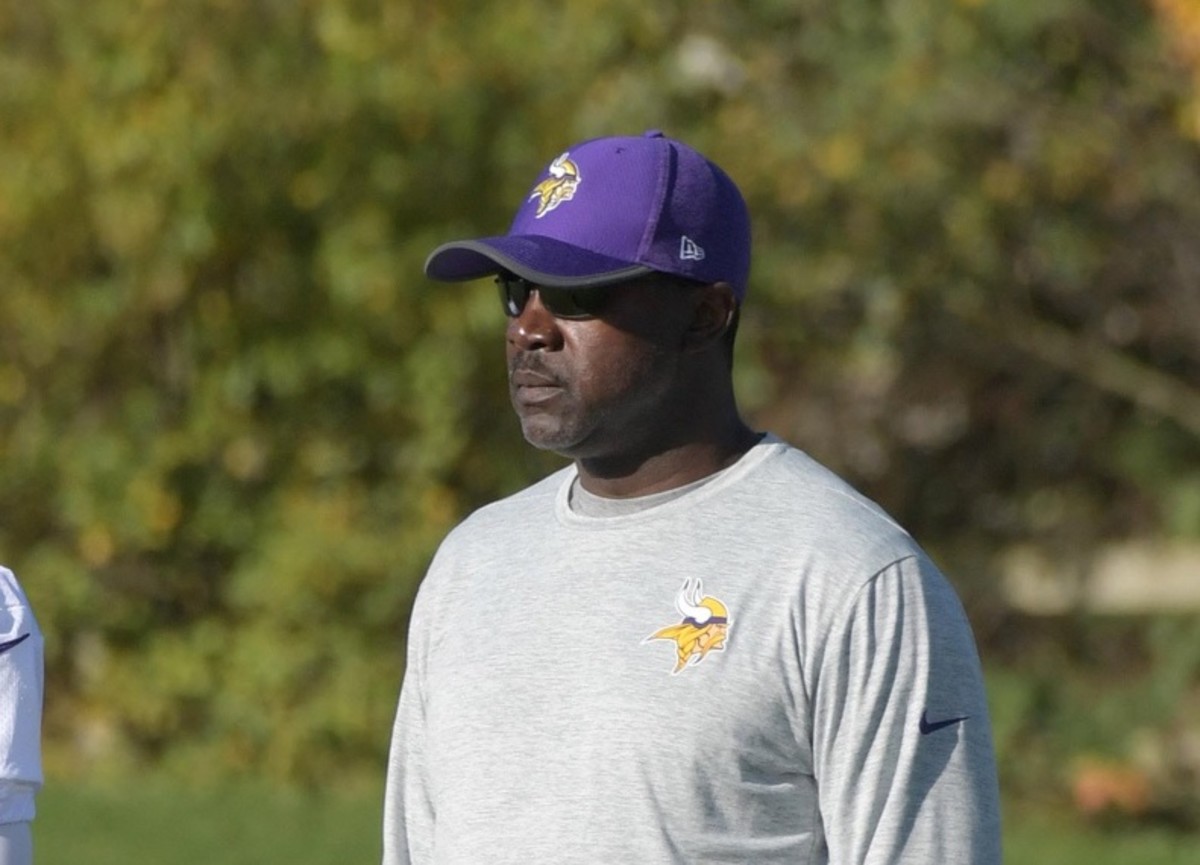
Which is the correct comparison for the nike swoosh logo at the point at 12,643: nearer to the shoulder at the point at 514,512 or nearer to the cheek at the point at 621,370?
the shoulder at the point at 514,512

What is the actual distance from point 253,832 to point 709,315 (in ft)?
22.5

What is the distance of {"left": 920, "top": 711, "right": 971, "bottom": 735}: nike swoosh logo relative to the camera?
2.68 metres

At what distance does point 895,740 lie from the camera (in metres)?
2.67

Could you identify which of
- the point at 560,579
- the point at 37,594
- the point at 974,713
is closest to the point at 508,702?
the point at 560,579

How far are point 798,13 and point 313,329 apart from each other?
292cm

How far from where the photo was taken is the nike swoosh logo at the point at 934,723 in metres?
2.68

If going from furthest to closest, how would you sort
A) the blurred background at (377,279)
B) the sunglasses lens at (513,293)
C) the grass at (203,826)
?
the blurred background at (377,279), the grass at (203,826), the sunglasses lens at (513,293)

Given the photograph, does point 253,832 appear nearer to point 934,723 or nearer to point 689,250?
point 689,250

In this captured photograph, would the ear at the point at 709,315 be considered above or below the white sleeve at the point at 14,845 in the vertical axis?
above

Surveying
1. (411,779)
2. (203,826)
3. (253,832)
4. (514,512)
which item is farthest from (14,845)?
(203,826)

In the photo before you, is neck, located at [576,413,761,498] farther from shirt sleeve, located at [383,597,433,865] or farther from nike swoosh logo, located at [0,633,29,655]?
nike swoosh logo, located at [0,633,29,655]

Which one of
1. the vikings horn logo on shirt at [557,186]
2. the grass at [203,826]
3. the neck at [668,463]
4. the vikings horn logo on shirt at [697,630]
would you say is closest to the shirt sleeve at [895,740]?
the vikings horn logo on shirt at [697,630]

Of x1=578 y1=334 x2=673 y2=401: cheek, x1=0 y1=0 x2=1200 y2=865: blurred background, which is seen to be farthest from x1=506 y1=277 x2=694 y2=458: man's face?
x1=0 y1=0 x2=1200 y2=865: blurred background

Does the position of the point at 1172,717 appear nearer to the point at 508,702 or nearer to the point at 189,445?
the point at 189,445
